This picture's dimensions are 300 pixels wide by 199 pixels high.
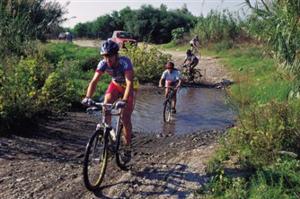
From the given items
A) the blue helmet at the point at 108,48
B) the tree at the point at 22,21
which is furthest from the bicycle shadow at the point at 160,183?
the tree at the point at 22,21

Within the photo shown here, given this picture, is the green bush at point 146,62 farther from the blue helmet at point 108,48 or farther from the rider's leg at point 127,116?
the blue helmet at point 108,48

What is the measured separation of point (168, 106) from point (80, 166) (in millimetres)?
5669

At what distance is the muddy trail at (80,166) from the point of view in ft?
24.2

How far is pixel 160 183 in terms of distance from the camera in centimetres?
765

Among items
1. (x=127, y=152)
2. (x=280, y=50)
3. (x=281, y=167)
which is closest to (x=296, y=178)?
(x=281, y=167)

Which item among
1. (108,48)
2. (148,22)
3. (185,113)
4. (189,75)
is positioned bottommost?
(185,113)

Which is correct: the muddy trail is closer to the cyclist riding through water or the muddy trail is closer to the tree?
the cyclist riding through water

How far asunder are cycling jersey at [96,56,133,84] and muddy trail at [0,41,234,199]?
4.32ft

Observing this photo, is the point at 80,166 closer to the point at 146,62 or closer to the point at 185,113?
the point at 185,113

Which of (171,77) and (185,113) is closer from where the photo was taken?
(171,77)

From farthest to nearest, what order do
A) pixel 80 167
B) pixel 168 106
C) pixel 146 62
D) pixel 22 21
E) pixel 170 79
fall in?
1. pixel 146 62
2. pixel 170 79
3. pixel 168 106
4. pixel 22 21
5. pixel 80 167

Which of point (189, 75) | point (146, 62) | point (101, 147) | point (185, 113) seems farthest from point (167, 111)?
point (189, 75)

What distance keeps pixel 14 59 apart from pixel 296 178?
291 inches

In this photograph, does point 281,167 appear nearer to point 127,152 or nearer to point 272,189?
point 272,189
